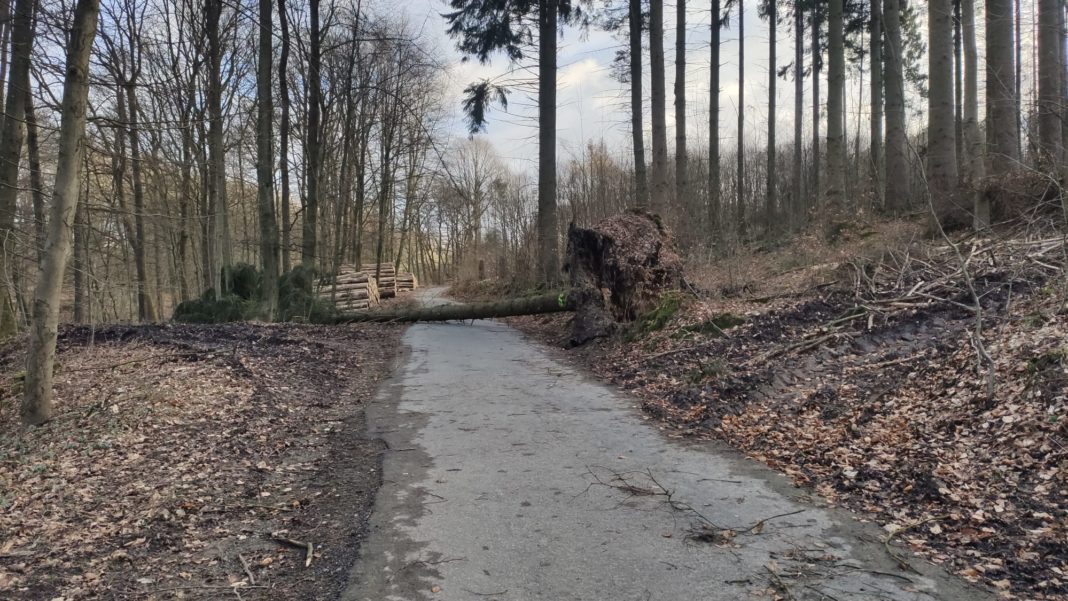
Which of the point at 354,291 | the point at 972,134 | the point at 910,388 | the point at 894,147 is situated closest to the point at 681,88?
the point at 894,147

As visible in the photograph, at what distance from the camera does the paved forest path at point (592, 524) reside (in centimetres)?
334

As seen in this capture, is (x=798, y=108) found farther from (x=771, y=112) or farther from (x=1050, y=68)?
(x=1050, y=68)

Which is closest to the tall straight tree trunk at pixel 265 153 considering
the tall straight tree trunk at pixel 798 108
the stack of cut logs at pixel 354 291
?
the stack of cut logs at pixel 354 291

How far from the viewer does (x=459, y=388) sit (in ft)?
28.6

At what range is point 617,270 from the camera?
11.8 m

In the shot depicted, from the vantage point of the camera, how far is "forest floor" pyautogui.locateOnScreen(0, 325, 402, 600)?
11.8 feet

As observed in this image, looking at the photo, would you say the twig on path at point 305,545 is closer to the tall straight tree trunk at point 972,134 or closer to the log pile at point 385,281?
the tall straight tree trunk at point 972,134

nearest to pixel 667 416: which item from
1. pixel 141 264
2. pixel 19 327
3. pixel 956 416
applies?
pixel 956 416

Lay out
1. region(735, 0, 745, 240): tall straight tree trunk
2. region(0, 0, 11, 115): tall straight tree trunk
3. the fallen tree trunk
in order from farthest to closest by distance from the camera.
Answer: region(735, 0, 745, 240): tall straight tree trunk, the fallen tree trunk, region(0, 0, 11, 115): tall straight tree trunk

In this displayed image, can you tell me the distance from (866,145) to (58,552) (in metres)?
40.1

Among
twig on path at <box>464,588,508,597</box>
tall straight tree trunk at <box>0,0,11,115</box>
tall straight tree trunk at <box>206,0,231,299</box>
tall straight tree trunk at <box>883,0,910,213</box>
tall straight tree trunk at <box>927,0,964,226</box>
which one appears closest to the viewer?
twig on path at <box>464,588,508,597</box>

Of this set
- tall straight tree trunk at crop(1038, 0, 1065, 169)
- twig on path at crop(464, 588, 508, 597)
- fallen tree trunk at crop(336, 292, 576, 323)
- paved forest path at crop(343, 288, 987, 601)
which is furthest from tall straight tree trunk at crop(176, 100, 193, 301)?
tall straight tree trunk at crop(1038, 0, 1065, 169)

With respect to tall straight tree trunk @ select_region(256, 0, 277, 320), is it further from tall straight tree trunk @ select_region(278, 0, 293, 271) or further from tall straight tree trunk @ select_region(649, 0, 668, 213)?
tall straight tree trunk @ select_region(649, 0, 668, 213)

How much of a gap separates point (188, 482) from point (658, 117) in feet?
45.0
